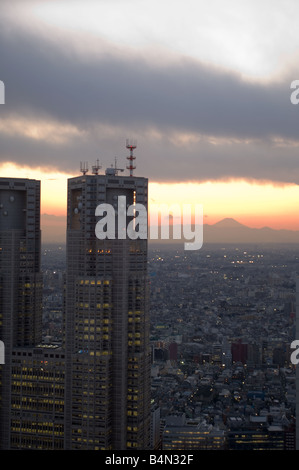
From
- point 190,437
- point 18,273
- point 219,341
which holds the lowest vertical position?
point 190,437

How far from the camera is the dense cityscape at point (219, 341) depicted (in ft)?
105

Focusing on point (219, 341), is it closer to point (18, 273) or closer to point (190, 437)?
point (190, 437)

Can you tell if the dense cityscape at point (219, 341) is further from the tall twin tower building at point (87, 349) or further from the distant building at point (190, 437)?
the tall twin tower building at point (87, 349)

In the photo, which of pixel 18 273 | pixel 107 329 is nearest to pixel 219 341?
pixel 18 273

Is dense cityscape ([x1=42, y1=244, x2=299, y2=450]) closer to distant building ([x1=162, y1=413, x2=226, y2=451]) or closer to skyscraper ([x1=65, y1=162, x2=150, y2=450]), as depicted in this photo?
distant building ([x1=162, y1=413, x2=226, y2=451])

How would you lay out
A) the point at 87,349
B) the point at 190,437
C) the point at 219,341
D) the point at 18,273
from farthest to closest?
the point at 219,341, the point at 190,437, the point at 18,273, the point at 87,349

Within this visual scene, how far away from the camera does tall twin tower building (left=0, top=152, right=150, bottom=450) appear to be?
862 inches

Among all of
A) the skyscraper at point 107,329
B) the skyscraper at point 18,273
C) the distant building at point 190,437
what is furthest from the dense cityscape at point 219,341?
the skyscraper at point 107,329

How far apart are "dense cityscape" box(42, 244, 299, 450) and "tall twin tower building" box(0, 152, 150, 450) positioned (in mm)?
2394

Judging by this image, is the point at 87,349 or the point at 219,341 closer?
the point at 87,349

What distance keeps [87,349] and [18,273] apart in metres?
5.33

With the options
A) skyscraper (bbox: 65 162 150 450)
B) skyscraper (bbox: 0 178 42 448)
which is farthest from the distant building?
skyscraper (bbox: 0 178 42 448)

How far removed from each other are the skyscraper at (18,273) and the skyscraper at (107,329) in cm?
305

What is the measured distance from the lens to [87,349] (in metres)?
21.9
